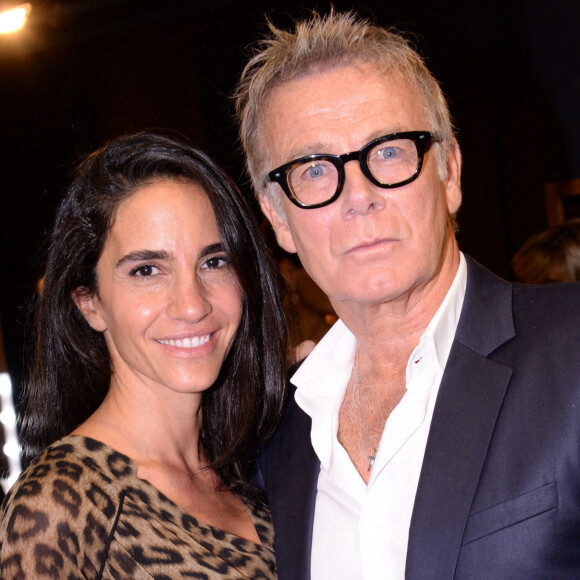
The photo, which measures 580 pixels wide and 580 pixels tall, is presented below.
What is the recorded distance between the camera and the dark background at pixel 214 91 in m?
5.30

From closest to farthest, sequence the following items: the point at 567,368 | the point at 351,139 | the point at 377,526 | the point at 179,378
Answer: the point at 567,368 < the point at 377,526 < the point at 351,139 < the point at 179,378

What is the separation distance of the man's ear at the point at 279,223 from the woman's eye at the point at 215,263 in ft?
0.55

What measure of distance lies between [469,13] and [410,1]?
43 cm

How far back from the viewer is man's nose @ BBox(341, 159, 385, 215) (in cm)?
173

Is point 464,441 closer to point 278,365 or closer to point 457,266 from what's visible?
point 457,266

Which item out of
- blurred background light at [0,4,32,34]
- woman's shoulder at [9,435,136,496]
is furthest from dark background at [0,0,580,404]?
woman's shoulder at [9,435,136,496]

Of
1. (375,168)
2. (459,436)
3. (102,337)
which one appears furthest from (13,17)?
(459,436)

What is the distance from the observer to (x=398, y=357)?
1.92 metres

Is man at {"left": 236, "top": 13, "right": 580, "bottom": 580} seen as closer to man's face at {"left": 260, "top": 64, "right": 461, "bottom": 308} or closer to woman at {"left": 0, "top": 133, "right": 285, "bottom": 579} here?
man's face at {"left": 260, "top": 64, "right": 461, "bottom": 308}

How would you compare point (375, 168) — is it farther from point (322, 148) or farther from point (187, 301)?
point (187, 301)

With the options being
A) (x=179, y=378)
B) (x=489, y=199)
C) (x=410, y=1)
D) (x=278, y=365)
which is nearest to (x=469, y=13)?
(x=410, y=1)

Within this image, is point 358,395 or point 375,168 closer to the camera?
point 375,168

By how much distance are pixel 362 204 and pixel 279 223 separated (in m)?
0.40

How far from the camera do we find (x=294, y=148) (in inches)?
72.3
